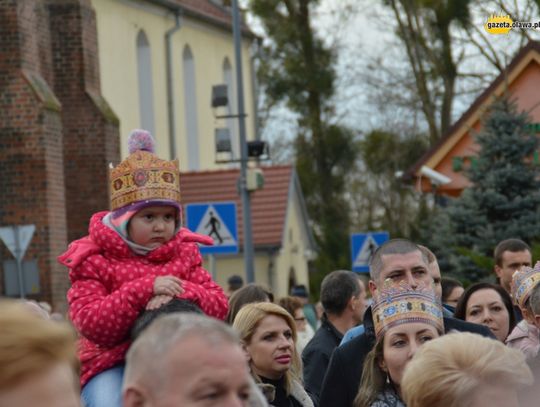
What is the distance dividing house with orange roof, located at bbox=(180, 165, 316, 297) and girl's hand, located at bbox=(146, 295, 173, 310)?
33.6 metres

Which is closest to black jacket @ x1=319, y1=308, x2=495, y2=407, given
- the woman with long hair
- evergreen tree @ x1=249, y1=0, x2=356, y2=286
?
the woman with long hair

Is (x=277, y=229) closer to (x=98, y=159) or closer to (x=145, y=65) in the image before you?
(x=145, y=65)

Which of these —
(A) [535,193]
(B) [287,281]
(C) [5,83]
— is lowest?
(B) [287,281]

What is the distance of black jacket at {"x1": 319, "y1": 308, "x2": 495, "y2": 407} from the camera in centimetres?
784

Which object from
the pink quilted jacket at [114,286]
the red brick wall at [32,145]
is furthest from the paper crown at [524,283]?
the red brick wall at [32,145]

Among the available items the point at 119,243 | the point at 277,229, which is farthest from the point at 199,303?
the point at 277,229

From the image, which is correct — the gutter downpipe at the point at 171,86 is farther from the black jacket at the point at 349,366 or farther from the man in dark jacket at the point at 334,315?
the black jacket at the point at 349,366

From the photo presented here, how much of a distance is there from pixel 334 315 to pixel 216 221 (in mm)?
10493

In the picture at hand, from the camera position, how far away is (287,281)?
45375 mm

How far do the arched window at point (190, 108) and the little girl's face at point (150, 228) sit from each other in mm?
38958

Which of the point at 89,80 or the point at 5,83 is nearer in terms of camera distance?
the point at 5,83

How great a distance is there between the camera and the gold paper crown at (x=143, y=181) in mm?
7238

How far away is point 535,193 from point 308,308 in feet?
14.0

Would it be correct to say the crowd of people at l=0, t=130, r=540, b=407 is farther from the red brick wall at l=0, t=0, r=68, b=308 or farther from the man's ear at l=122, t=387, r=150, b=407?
the red brick wall at l=0, t=0, r=68, b=308
